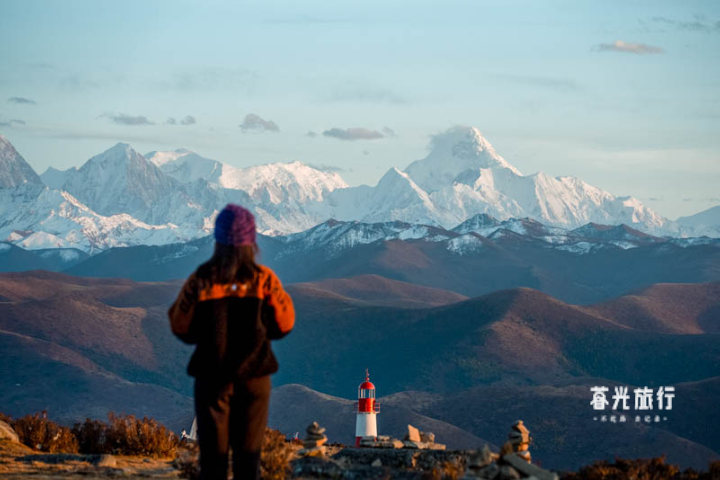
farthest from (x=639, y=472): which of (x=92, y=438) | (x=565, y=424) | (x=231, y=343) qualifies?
(x=565, y=424)

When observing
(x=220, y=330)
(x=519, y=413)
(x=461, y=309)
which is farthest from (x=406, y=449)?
(x=461, y=309)

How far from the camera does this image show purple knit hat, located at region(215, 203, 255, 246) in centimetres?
980

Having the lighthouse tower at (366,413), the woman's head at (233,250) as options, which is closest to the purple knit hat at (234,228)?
the woman's head at (233,250)

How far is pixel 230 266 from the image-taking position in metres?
9.66

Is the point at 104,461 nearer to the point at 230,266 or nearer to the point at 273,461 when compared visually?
the point at 273,461

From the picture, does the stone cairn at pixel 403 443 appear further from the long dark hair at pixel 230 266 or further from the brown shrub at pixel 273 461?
the long dark hair at pixel 230 266

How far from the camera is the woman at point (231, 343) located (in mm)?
9492

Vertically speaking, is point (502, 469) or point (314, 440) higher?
point (314, 440)

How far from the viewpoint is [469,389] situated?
12850 cm

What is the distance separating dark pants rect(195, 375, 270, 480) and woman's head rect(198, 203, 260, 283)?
0.94 metres

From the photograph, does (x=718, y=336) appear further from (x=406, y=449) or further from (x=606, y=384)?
(x=406, y=449)

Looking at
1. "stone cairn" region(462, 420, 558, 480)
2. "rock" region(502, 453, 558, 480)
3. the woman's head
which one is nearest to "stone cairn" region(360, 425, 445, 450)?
"stone cairn" region(462, 420, 558, 480)

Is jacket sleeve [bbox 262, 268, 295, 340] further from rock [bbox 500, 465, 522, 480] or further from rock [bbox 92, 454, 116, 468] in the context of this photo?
rock [bbox 92, 454, 116, 468]

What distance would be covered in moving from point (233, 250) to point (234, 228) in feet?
0.66
